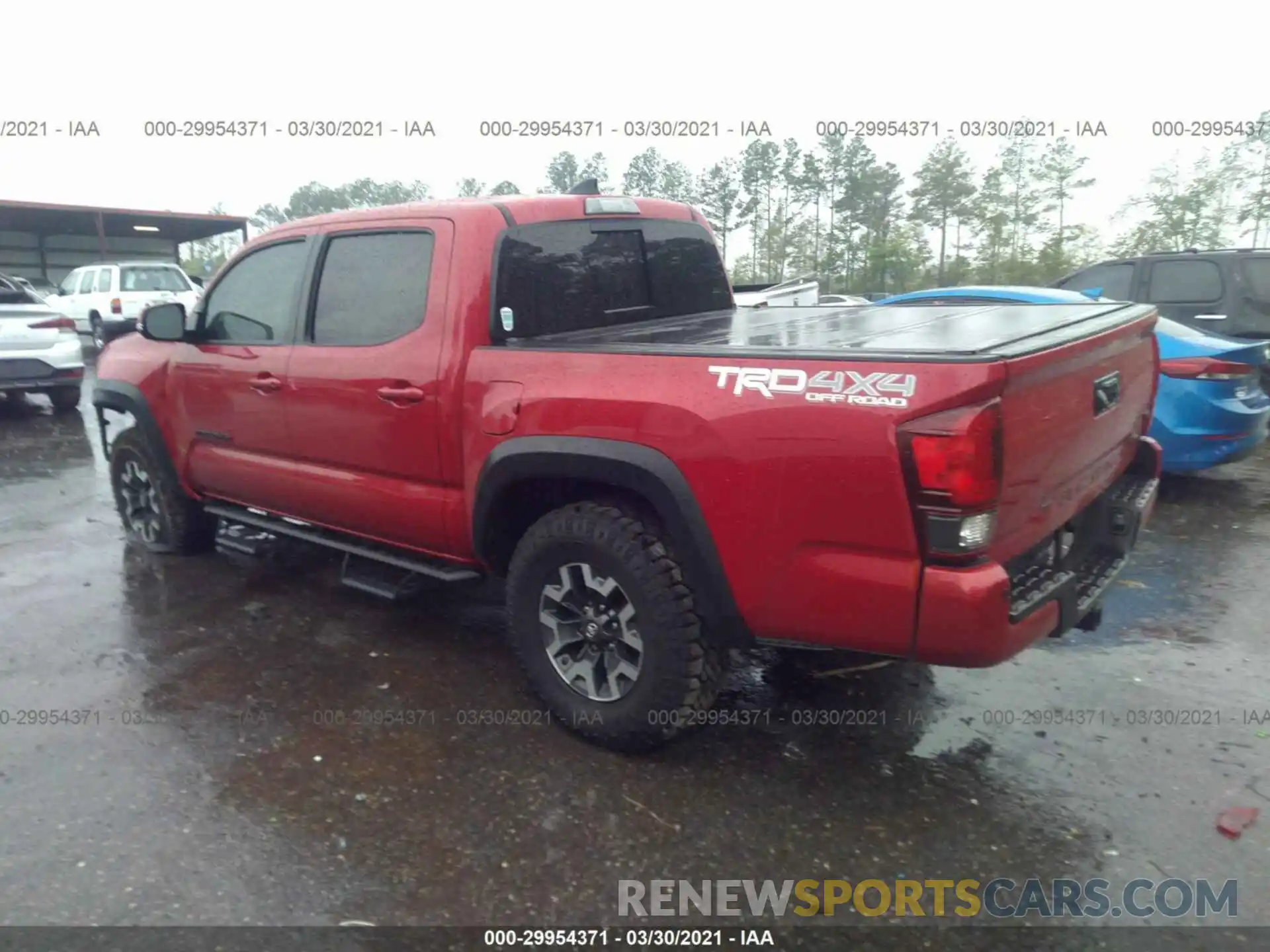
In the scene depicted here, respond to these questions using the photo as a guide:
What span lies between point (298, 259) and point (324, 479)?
1064mm

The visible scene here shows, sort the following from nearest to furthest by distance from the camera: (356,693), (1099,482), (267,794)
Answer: (267,794) → (1099,482) → (356,693)

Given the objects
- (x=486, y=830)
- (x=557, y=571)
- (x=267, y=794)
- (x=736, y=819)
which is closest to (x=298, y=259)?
(x=557, y=571)

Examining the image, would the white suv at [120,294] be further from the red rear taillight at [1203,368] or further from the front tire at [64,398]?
the red rear taillight at [1203,368]

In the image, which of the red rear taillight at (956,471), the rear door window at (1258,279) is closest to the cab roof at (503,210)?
the red rear taillight at (956,471)

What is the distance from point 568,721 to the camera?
334 cm

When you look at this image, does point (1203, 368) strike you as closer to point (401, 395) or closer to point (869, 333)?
point (869, 333)

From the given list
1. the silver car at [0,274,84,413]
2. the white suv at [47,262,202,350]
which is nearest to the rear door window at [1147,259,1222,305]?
the silver car at [0,274,84,413]

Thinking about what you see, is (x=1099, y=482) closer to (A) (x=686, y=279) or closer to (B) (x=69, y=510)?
(A) (x=686, y=279)

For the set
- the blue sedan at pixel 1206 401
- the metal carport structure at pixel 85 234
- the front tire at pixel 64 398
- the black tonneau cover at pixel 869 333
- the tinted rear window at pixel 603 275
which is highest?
the metal carport structure at pixel 85 234

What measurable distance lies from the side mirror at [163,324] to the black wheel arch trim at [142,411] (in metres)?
0.54

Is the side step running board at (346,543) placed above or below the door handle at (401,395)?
below

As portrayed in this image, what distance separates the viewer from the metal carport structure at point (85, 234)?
85.3ft

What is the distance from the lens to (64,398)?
1098 cm

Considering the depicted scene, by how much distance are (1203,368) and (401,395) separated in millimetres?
5209
